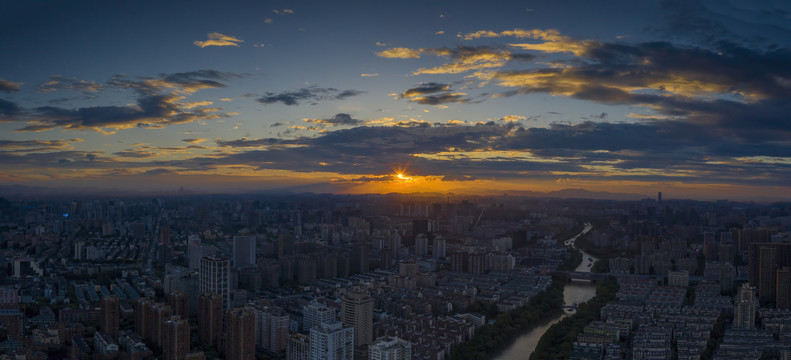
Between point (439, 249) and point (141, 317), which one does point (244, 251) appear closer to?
point (439, 249)

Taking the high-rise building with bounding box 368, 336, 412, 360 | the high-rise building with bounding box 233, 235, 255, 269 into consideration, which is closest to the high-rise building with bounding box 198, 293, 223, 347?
the high-rise building with bounding box 368, 336, 412, 360

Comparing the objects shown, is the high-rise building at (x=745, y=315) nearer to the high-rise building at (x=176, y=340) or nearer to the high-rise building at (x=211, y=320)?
the high-rise building at (x=211, y=320)

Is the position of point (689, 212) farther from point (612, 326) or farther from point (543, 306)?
point (612, 326)

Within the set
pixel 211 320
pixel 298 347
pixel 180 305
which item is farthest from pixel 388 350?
pixel 180 305

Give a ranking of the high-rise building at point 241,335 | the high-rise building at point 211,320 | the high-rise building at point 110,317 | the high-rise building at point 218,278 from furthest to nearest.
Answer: the high-rise building at point 218,278
the high-rise building at point 110,317
the high-rise building at point 211,320
the high-rise building at point 241,335

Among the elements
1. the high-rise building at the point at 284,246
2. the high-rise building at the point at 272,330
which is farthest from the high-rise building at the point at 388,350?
the high-rise building at the point at 284,246

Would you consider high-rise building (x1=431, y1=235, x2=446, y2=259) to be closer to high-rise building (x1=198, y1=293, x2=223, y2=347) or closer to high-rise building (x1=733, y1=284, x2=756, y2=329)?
high-rise building (x1=733, y1=284, x2=756, y2=329)
